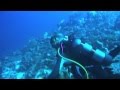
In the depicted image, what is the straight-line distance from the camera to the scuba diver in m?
3.68

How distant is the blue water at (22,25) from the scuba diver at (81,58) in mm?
224

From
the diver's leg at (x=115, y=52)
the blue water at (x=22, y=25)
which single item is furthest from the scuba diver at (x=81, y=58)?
the blue water at (x=22, y=25)

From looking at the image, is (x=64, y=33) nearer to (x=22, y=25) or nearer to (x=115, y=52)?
(x=22, y=25)

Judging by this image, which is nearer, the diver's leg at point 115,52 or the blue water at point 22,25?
the diver's leg at point 115,52

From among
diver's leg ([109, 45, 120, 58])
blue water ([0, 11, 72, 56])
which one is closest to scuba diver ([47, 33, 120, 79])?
diver's leg ([109, 45, 120, 58])

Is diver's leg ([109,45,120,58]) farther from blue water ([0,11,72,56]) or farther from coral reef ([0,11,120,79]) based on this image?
blue water ([0,11,72,56])

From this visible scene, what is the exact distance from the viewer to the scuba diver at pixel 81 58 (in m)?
3.68

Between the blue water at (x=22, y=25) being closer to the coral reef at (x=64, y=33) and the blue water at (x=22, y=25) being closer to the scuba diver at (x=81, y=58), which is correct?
the coral reef at (x=64, y=33)

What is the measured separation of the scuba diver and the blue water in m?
0.22

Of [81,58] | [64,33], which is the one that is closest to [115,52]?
[81,58]

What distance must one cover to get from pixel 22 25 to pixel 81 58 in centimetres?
91
